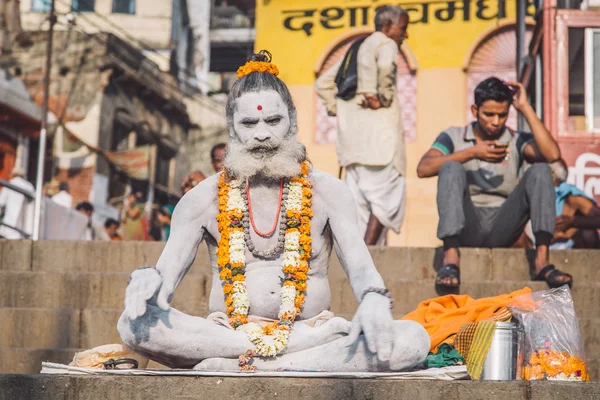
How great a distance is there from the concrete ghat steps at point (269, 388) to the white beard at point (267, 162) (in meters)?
1.21

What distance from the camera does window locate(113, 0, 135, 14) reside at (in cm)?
2255

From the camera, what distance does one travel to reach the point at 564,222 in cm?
846

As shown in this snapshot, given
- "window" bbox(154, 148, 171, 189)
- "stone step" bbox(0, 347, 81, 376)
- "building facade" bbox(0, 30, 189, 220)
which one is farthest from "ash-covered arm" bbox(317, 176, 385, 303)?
"window" bbox(154, 148, 171, 189)

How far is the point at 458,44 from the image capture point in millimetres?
16875

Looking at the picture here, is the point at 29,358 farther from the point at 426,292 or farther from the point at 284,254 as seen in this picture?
the point at 426,292

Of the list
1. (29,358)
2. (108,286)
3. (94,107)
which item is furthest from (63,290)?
(94,107)

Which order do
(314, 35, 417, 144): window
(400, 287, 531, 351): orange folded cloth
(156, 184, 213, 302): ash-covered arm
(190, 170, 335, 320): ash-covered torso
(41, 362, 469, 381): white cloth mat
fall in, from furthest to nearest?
(314, 35, 417, 144): window < (400, 287, 531, 351): orange folded cloth < (190, 170, 335, 320): ash-covered torso < (156, 184, 213, 302): ash-covered arm < (41, 362, 469, 381): white cloth mat

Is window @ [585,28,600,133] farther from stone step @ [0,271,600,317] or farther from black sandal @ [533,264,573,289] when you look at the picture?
black sandal @ [533,264,573,289]

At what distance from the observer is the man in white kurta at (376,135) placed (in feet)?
28.1

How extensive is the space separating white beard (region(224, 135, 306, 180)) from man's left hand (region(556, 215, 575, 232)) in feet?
12.8

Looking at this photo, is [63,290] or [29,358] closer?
[29,358]

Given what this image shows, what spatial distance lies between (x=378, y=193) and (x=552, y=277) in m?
2.15

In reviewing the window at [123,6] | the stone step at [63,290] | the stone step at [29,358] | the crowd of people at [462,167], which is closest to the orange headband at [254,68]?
the crowd of people at [462,167]

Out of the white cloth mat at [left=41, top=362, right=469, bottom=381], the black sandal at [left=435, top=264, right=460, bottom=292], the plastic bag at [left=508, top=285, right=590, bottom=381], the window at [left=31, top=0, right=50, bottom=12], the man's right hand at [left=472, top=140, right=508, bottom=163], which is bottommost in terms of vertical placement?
the white cloth mat at [left=41, top=362, right=469, bottom=381]
